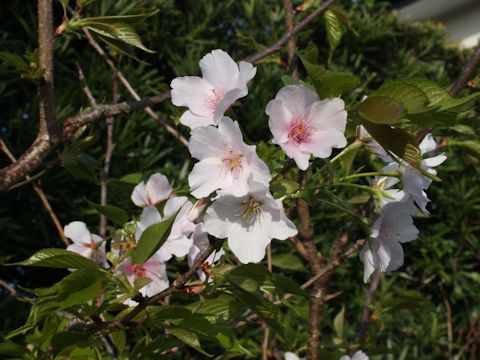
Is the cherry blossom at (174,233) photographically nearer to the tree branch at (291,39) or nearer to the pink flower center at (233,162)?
the pink flower center at (233,162)

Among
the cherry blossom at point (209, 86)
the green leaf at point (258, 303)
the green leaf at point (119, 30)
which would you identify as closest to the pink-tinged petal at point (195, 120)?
the cherry blossom at point (209, 86)

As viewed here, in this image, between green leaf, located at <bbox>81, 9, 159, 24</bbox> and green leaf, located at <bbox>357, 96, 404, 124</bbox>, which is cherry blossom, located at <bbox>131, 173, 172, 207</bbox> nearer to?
green leaf, located at <bbox>81, 9, 159, 24</bbox>

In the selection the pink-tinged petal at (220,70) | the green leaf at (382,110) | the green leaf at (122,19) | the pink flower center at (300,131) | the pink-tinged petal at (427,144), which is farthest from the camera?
the green leaf at (122,19)

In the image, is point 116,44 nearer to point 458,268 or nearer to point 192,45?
point 192,45

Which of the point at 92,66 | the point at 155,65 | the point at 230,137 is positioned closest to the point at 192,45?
the point at 155,65

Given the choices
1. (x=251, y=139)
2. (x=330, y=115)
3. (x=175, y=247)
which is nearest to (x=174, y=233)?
(x=175, y=247)

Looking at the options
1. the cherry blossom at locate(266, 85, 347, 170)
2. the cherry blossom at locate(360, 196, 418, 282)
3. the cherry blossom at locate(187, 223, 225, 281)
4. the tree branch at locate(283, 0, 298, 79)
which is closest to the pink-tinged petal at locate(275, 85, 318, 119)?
the cherry blossom at locate(266, 85, 347, 170)

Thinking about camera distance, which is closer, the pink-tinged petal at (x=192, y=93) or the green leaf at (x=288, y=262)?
the pink-tinged petal at (x=192, y=93)
